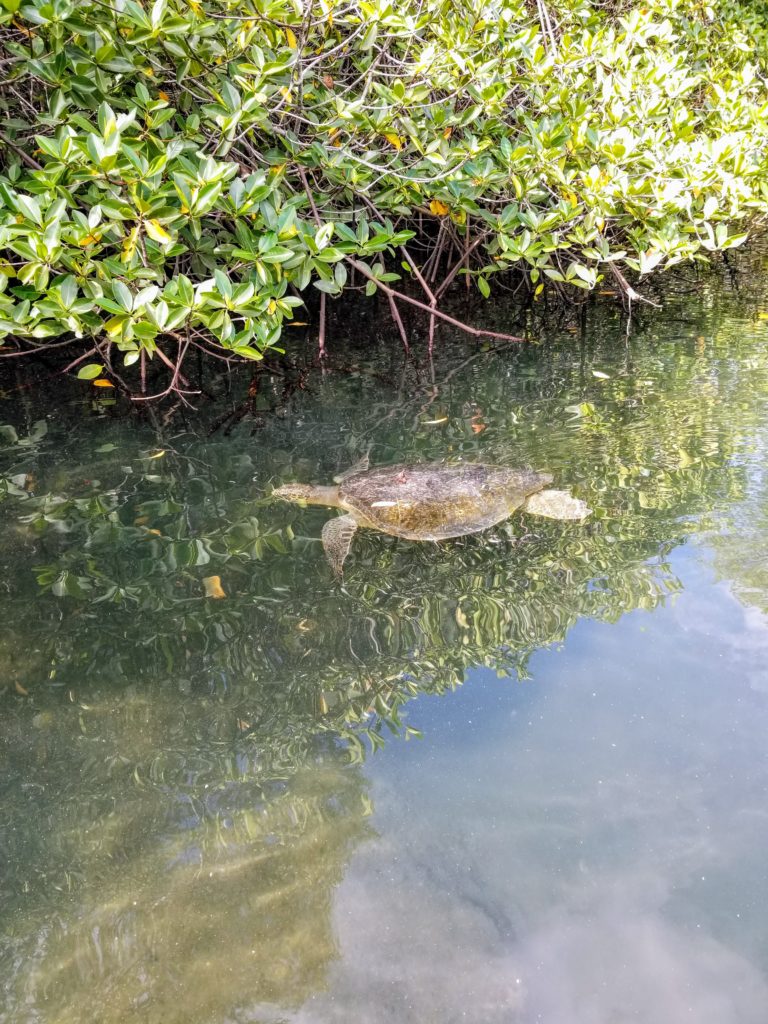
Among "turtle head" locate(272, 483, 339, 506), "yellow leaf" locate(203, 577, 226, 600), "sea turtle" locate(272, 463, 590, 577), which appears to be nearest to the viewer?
"yellow leaf" locate(203, 577, 226, 600)

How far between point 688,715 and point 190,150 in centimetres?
394

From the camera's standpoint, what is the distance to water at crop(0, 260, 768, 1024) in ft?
5.46

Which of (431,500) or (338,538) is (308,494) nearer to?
(338,538)

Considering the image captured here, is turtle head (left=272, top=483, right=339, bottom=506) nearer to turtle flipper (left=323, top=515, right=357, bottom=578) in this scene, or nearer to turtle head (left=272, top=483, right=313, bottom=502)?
turtle head (left=272, top=483, right=313, bottom=502)

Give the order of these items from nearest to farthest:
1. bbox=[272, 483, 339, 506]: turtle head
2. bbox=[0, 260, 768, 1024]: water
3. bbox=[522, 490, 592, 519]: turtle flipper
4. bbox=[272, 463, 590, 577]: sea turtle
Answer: bbox=[0, 260, 768, 1024]: water < bbox=[272, 463, 590, 577]: sea turtle < bbox=[522, 490, 592, 519]: turtle flipper < bbox=[272, 483, 339, 506]: turtle head

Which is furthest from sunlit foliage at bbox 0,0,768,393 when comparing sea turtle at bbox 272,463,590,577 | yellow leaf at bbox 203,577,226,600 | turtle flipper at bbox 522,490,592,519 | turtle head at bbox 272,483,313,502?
turtle flipper at bbox 522,490,592,519

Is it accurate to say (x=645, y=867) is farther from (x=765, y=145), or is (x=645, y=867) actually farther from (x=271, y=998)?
(x=765, y=145)

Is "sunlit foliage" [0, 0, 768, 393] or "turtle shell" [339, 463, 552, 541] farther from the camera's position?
"sunlit foliage" [0, 0, 768, 393]

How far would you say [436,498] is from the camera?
3424 millimetres

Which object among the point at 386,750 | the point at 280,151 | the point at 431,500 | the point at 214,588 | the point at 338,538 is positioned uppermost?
the point at 280,151

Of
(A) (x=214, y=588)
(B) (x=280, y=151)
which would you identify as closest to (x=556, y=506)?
A: (A) (x=214, y=588)

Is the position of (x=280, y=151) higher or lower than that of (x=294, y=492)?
Answer: higher

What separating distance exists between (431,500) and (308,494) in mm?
673

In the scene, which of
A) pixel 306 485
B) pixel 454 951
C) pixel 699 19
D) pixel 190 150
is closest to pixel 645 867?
pixel 454 951
